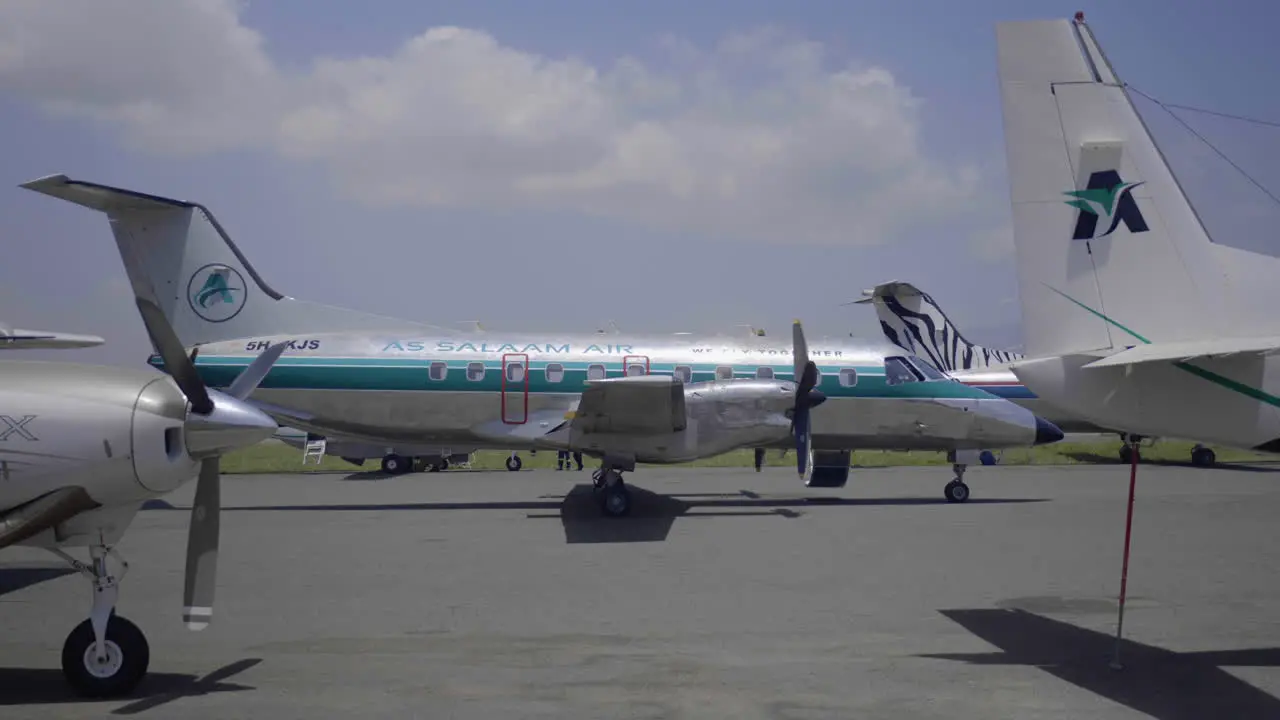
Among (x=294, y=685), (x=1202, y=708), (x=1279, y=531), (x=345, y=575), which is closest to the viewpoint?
(x=1202, y=708)

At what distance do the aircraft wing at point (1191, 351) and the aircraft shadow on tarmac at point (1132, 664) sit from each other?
2.30 meters

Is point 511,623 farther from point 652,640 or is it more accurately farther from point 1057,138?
point 1057,138

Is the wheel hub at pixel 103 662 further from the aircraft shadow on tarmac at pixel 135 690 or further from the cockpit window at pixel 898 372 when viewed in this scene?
the cockpit window at pixel 898 372

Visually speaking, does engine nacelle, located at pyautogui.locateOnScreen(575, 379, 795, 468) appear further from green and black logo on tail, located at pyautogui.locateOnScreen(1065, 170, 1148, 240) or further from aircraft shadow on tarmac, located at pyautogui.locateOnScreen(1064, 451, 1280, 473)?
aircraft shadow on tarmac, located at pyautogui.locateOnScreen(1064, 451, 1280, 473)

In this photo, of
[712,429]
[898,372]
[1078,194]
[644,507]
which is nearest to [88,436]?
[1078,194]

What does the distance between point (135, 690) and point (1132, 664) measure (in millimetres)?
7402

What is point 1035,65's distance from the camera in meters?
7.52

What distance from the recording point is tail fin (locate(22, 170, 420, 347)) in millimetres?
17812

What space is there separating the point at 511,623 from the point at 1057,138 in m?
6.35

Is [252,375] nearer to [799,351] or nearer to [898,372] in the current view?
[799,351]

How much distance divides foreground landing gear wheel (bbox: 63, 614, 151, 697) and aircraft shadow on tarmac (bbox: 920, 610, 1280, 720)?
593 cm

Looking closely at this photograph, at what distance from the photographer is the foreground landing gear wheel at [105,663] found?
6.43m

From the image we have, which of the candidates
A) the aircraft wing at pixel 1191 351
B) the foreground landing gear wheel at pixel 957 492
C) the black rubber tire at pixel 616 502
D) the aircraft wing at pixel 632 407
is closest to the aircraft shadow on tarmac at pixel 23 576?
the aircraft wing at pixel 632 407

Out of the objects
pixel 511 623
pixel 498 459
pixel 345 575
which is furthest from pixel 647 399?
pixel 498 459
